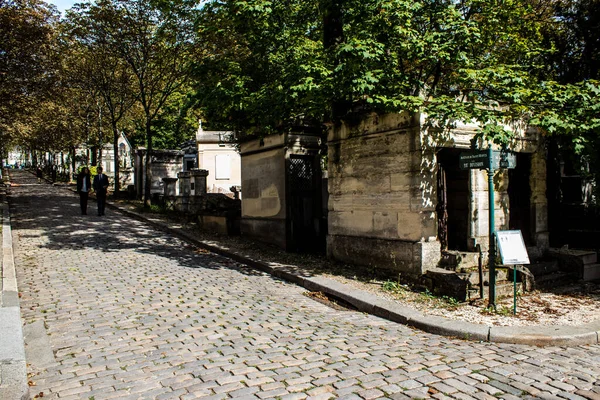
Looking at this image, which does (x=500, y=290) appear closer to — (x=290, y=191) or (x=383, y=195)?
(x=383, y=195)

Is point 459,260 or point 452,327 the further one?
point 459,260

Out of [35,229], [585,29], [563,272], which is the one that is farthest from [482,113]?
[35,229]

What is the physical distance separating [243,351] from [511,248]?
3902 mm

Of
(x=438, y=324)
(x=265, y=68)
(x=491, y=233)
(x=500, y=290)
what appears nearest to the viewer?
(x=438, y=324)

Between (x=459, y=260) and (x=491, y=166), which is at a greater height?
(x=491, y=166)

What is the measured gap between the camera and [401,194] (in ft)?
26.7

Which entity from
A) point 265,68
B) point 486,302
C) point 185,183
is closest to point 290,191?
point 265,68

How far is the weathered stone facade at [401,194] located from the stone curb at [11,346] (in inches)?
224

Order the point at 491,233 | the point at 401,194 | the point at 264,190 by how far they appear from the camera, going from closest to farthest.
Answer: the point at 491,233
the point at 401,194
the point at 264,190

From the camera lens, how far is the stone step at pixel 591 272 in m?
8.69

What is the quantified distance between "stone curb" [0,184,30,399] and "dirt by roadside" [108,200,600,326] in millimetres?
4756

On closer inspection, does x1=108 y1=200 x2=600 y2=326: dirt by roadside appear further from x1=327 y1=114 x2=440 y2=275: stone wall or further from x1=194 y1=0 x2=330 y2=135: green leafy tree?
x1=194 y1=0 x2=330 y2=135: green leafy tree

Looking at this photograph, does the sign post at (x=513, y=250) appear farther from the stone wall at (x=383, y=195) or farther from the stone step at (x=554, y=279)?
the stone step at (x=554, y=279)

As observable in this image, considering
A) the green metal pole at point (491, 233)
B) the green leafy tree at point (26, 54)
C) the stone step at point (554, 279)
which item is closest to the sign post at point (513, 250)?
the green metal pole at point (491, 233)
